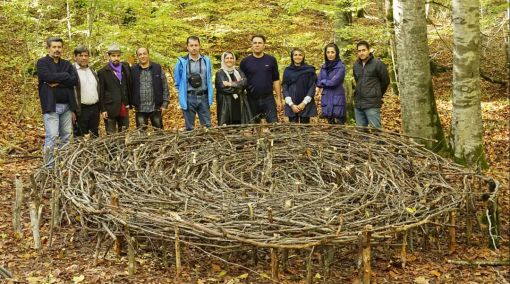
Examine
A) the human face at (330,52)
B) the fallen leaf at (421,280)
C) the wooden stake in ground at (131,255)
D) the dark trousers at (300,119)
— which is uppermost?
the human face at (330,52)

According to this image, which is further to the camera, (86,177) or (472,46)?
(472,46)

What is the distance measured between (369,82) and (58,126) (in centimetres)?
449

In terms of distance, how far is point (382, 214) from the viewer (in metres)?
4.72

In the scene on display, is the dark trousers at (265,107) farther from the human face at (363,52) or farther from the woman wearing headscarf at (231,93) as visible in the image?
the human face at (363,52)

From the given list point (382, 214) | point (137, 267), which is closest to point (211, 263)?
point (137, 267)

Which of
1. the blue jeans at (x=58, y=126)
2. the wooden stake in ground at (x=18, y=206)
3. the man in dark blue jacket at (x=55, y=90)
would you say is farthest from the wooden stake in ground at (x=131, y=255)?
the man in dark blue jacket at (x=55, y=90)

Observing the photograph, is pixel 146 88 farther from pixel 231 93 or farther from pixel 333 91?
pixel 333 91

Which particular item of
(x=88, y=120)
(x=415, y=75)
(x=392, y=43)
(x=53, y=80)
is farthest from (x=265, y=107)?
(x=392, y=43)

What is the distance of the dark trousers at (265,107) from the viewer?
8547 millimetres

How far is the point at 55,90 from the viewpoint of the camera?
7.44 meters

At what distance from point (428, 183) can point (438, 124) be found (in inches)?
102

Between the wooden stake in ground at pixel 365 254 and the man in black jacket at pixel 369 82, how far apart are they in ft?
13.2

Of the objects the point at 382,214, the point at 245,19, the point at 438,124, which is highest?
the point at 245,19

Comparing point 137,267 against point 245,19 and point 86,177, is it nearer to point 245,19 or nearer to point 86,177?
point 86,177
